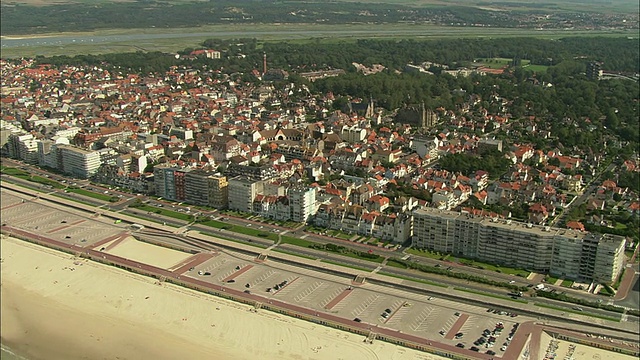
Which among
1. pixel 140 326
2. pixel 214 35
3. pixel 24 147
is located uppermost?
pixel 214 35

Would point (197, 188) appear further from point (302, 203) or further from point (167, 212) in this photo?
point (302, 203)

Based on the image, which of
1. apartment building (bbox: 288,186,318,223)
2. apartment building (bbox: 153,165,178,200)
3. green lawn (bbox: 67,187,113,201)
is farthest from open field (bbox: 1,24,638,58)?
apartment building (bbox: 288,186,318,223)

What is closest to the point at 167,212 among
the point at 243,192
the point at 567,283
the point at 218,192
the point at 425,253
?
the point at 218,192

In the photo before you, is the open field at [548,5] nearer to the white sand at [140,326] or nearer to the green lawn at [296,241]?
the green lawn at [296,241]

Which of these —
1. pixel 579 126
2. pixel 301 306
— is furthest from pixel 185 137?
pixel 579 126

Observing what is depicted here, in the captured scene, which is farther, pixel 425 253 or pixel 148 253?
pixel 425 253

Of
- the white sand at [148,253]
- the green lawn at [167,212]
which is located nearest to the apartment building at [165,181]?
the green lawn at [167,212]

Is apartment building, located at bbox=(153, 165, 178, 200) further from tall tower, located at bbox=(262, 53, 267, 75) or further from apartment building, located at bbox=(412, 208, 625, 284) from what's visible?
tall tower, located at bbox=(262, 53, 267, 75)
